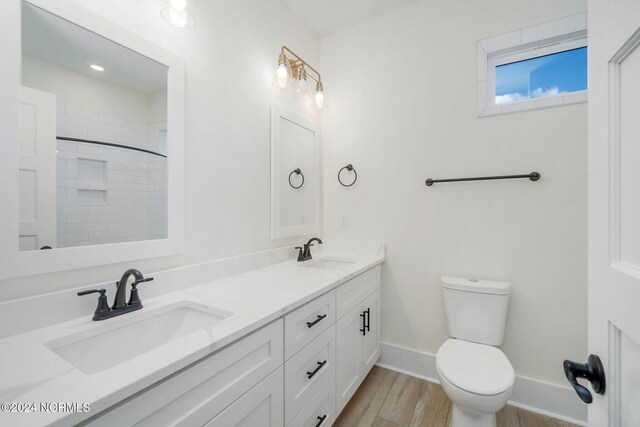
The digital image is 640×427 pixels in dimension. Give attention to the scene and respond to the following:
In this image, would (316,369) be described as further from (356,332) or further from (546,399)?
(546,399)

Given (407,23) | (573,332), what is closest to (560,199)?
(573,332)

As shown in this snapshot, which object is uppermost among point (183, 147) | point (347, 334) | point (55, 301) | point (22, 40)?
point (22, 40)

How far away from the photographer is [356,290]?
171 cm

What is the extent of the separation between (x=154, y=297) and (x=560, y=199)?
7.13 feet

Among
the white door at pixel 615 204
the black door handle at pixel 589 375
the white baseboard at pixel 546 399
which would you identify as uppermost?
the white door at pixel 615 204

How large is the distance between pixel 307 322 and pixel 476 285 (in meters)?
1.10

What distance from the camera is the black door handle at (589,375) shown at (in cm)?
53

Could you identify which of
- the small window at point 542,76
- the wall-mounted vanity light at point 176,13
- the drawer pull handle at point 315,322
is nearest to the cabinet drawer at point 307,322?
the drawer pull handle at point 315,322

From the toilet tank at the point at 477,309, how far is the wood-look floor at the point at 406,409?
435mm

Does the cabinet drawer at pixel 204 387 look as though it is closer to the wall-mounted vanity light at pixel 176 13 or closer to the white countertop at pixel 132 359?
the white countertop at pixel 132 359

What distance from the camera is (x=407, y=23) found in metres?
2.04

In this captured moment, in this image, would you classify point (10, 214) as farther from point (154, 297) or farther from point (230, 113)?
point (230, 113)

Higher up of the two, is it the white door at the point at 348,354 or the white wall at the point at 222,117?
the white wall at the point at 222,117

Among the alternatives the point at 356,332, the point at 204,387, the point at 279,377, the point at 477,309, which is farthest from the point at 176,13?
the point at 477,309
